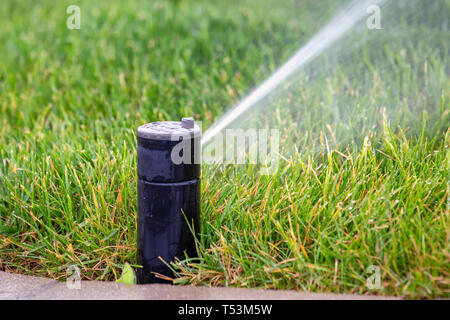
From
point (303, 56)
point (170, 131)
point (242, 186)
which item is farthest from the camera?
point (303, 56)

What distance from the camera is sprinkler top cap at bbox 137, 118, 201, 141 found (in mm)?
2178

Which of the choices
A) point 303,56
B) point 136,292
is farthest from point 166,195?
point 303,56

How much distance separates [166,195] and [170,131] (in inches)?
10.6

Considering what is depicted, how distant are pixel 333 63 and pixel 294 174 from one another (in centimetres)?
196

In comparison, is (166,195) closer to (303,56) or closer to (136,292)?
(136,292)

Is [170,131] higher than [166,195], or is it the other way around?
[170,131]

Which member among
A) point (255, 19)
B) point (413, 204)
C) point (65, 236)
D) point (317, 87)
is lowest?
point (65, 236)

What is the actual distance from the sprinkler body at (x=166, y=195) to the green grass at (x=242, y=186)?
12cm

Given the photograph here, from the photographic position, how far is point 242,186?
2.68 metres

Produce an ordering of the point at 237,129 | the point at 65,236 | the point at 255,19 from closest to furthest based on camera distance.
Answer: the point at 65,236 → the point at 237,129 → the point at 255,19
